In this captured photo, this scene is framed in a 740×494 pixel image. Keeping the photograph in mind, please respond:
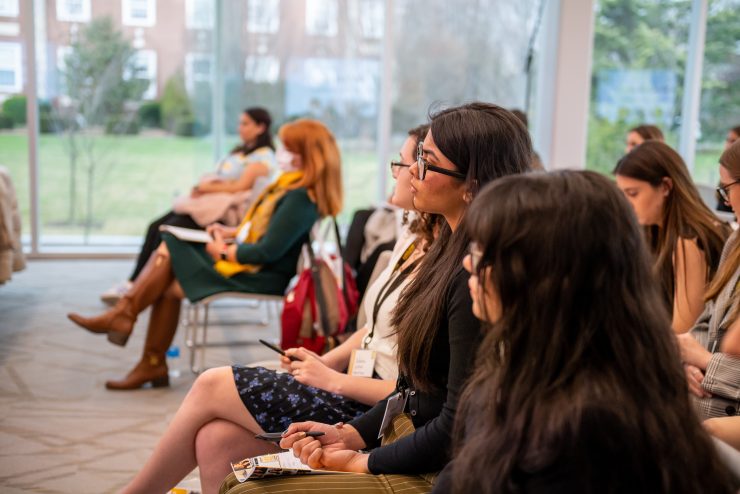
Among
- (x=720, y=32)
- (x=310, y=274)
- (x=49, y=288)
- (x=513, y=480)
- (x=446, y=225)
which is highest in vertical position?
(x=720, y=32)

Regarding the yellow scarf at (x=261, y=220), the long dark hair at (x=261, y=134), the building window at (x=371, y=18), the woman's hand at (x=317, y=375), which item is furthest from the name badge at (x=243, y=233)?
the building window at (x=371, y=18)

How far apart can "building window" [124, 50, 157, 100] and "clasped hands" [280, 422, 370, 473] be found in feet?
20.6

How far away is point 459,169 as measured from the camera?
1887 millimetres

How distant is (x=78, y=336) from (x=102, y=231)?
3.00 meters

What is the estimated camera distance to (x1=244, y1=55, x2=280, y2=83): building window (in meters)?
7.83

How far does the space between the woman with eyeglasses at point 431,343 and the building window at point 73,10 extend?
6344mm

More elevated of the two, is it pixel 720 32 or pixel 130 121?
pixel 720 32

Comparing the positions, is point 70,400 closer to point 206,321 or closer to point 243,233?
point 206,321

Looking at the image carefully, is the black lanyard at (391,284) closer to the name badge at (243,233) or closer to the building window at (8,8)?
the name badge at (243,233)

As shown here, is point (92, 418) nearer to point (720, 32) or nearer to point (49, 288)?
point (49, 288)

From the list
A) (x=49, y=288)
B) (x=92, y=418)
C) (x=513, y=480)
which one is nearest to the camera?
(x=513, y=480)

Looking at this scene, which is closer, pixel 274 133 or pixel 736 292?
pixel 736 292

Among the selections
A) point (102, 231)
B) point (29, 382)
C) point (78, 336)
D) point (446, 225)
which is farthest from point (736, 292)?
point (102, 231)

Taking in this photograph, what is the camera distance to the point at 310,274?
3744 mm
